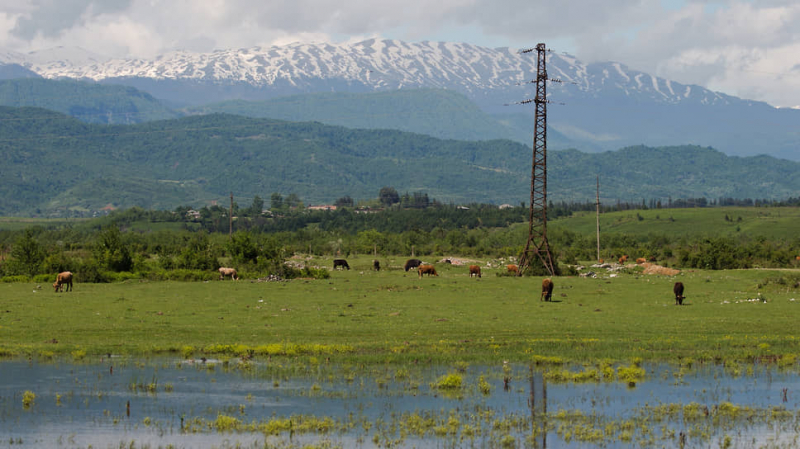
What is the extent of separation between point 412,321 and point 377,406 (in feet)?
44.0

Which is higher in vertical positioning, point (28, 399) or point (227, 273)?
point (227, 273)

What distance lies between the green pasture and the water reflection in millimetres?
119068

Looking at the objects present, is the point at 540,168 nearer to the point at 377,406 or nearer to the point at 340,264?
the point at 340,264

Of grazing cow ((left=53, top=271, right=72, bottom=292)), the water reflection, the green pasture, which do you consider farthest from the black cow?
the green pasture

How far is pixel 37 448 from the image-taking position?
1557 centimetres

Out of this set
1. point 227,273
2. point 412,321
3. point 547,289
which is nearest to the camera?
point 412,321

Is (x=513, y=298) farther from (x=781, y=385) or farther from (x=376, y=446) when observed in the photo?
(x=376, y=446)

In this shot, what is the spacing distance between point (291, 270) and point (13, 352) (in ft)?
124

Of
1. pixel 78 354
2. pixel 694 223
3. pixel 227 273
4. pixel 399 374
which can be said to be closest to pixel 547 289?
pixel 399 374

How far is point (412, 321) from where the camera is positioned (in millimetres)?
32281

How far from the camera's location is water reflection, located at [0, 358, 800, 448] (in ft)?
54.2

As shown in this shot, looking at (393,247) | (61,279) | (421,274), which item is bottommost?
(61,279)

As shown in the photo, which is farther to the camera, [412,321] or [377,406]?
[412,321]

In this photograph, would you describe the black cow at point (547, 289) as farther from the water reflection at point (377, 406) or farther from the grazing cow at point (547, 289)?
the water reflection at point (377, 406)
